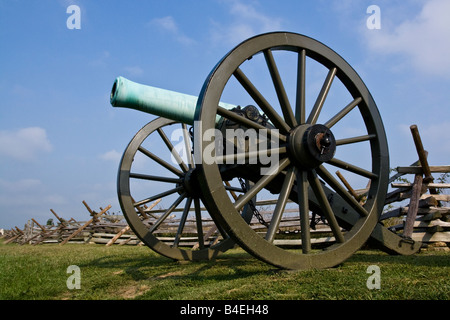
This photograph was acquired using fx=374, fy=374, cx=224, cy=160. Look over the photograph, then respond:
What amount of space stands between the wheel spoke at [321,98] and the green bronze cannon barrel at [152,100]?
1.72 meters

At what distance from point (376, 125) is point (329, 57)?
43.4 inches

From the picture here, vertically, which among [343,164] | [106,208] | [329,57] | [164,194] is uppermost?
[329,57]

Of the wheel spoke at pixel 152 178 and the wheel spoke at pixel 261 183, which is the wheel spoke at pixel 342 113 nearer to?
the wheel spoke at pixel 261 183

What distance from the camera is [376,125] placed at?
4.86 metres

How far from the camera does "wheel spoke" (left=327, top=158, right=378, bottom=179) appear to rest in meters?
4.40

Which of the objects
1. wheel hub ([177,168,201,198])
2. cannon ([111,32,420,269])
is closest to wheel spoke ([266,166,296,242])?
cannon ([111,32,420,269])

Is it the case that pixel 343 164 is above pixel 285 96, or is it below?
below

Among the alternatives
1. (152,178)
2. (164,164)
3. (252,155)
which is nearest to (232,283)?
(252,155)

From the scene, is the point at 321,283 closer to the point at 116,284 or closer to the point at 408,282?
the point at 408,282

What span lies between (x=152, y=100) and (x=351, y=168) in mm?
2709

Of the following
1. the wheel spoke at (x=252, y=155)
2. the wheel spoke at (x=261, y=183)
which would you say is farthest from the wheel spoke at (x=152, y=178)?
the wheel spoke at (x=261, y=183)

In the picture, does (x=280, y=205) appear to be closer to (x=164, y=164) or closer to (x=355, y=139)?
(x=355, y=139)
